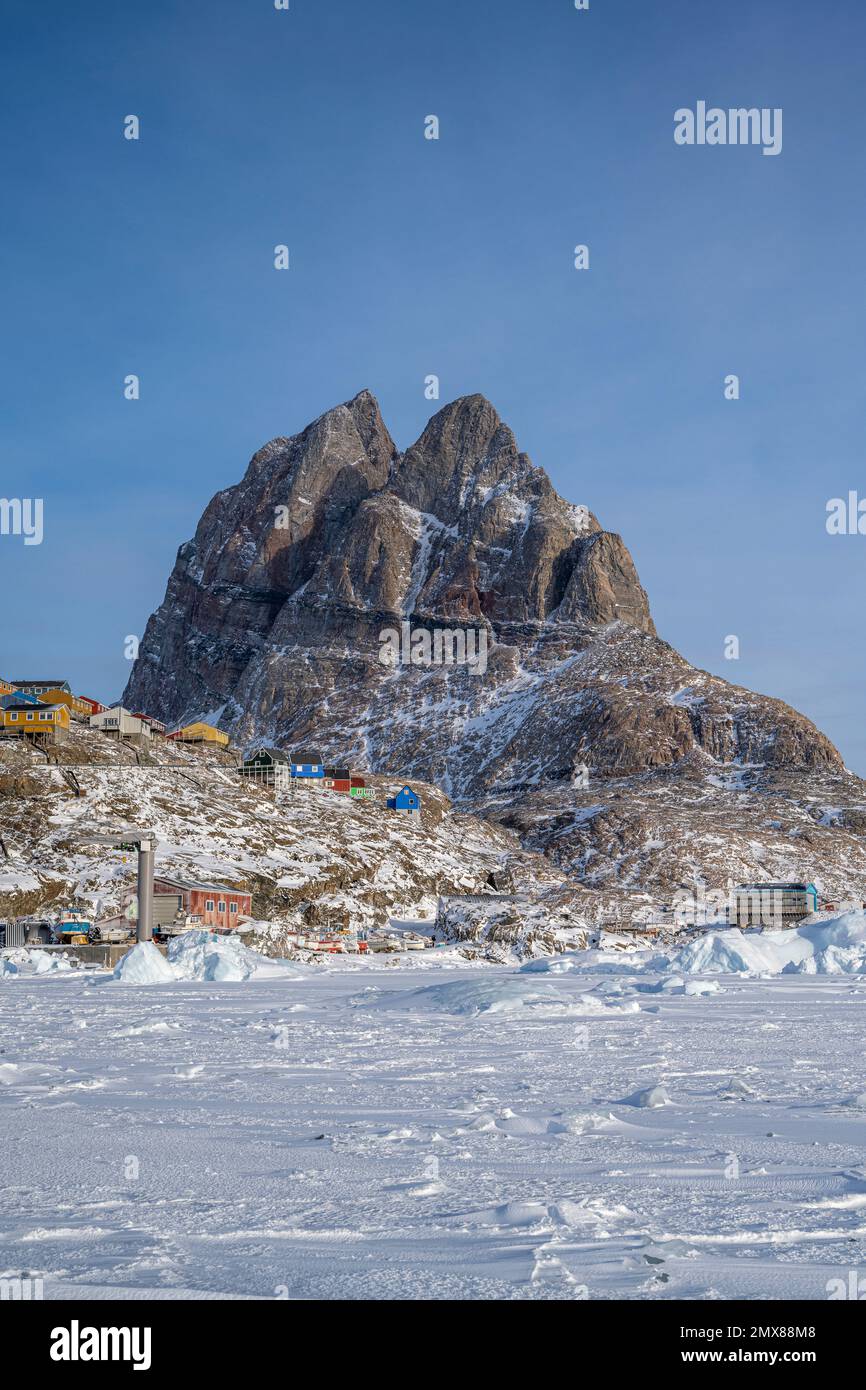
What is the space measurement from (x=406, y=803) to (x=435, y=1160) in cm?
10738

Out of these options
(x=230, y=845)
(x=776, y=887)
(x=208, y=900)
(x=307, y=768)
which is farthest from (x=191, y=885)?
(x=307, y=768)

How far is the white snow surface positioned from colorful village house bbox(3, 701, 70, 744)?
8850 centimetres

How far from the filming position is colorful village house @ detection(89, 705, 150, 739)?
425ft

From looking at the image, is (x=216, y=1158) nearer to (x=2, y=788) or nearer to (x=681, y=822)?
(x=2, y=788)

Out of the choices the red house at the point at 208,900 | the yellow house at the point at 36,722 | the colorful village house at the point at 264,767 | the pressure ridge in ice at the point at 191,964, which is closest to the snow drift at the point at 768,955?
the pressure ridge in ice at the point at 191,964

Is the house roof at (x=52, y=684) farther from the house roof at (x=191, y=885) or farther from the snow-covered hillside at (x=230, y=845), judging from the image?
the house roof at (x=191, y=885)

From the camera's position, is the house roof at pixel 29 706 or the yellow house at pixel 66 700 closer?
the house roof at pixel 29 706

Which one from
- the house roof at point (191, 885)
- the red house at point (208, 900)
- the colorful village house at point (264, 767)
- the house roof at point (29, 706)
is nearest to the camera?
the red house at point (208, 900)

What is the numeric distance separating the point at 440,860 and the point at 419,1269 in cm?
9286

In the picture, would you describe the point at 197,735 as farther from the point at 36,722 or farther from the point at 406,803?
the point at 406,803

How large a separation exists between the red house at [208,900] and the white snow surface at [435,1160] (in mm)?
47687

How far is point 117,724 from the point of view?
13175 centimetres

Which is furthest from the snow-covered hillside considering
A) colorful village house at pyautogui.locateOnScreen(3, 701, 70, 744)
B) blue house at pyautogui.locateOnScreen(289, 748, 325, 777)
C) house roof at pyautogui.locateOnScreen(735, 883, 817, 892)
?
blue house at pyautogui.locateOnScreen(289, 748, 325, 777)

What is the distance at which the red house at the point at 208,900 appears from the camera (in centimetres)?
7038
